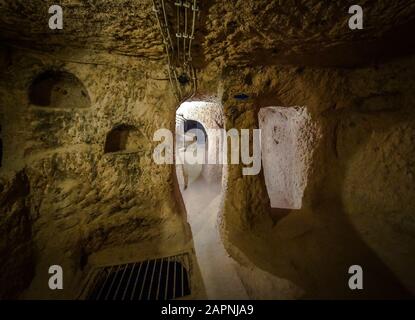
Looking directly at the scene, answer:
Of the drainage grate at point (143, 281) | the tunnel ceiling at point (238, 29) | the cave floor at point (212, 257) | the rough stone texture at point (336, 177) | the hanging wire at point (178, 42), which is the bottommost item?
the drainage grate at point (143, 281)

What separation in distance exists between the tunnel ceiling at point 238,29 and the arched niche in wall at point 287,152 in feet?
4.30

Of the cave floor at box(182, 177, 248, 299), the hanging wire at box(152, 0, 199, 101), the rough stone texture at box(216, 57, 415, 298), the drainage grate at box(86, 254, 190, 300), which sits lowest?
the drainage grate at box(86, 254, 190, 300)

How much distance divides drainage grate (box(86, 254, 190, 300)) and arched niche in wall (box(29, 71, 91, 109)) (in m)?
2.42

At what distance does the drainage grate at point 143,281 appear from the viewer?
224 cm

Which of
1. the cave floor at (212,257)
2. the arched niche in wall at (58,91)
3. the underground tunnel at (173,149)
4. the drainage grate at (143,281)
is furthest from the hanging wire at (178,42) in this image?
the drainage grate at (143,281)

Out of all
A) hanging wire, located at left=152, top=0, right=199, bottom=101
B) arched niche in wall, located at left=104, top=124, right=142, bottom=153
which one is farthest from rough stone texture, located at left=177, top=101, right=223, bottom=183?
arched niche in wall, located at left=104, top=124, right=142, bottom=153

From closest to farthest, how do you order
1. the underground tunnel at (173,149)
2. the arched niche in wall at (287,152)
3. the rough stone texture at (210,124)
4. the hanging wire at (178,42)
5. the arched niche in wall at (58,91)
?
1. the hanging wire at (178,42)
2. the underground tunnel at (173,149)
3. the arched niche in wall at (58,91)
4. the arched niche in wall at (287,152)
5. the rough stone texture at (210,124)

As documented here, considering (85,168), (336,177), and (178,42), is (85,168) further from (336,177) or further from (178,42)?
(336,177)

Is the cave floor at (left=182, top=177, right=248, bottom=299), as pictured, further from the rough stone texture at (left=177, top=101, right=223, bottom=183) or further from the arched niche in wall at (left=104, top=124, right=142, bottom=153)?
the rough stone texture at (left=177, top=101, right=223, bottom=183)

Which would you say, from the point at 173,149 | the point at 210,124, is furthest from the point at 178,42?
the point at 210,124

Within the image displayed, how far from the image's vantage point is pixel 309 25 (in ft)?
6.79

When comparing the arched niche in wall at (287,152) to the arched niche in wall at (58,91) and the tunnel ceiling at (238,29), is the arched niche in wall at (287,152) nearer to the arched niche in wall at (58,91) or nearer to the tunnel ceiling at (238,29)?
the tunnel ceiling at (238,29)

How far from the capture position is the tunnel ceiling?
1.81 meters
